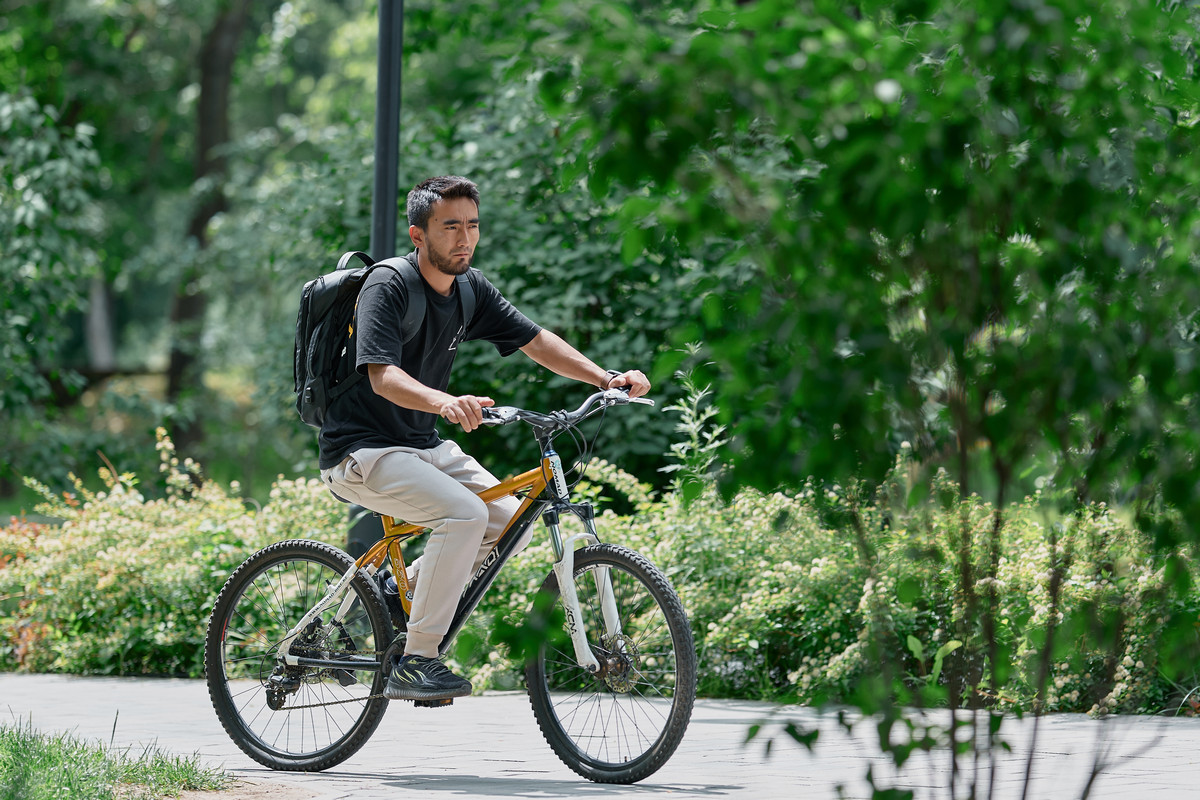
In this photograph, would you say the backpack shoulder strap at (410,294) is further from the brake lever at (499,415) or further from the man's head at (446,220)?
the brake lever at (499,415)

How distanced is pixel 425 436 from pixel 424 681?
2.88 ft

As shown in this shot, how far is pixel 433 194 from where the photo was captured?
4.90m


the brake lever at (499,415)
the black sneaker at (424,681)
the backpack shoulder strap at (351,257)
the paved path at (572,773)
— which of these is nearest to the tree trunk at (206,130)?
the paved path at (572,773)

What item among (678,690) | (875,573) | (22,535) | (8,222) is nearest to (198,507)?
(22,535)

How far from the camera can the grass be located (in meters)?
3.99

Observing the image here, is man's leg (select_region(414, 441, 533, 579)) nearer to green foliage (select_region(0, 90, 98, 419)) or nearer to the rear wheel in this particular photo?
the rear wheel

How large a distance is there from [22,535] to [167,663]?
1.51m

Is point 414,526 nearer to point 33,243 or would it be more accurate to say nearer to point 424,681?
point 424,681

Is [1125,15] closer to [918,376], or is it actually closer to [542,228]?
[918,376]

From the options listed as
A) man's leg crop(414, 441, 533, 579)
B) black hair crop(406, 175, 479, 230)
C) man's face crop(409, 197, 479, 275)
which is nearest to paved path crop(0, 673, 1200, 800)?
man's leg crop(414, 441, 533, 579)

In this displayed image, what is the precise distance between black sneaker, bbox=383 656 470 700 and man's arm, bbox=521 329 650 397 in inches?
44.8

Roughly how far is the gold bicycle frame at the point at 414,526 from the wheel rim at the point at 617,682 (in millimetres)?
320

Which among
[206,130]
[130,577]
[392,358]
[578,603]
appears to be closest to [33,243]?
[130,577]

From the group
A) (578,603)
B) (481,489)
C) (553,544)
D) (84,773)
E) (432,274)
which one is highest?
(432,274)
